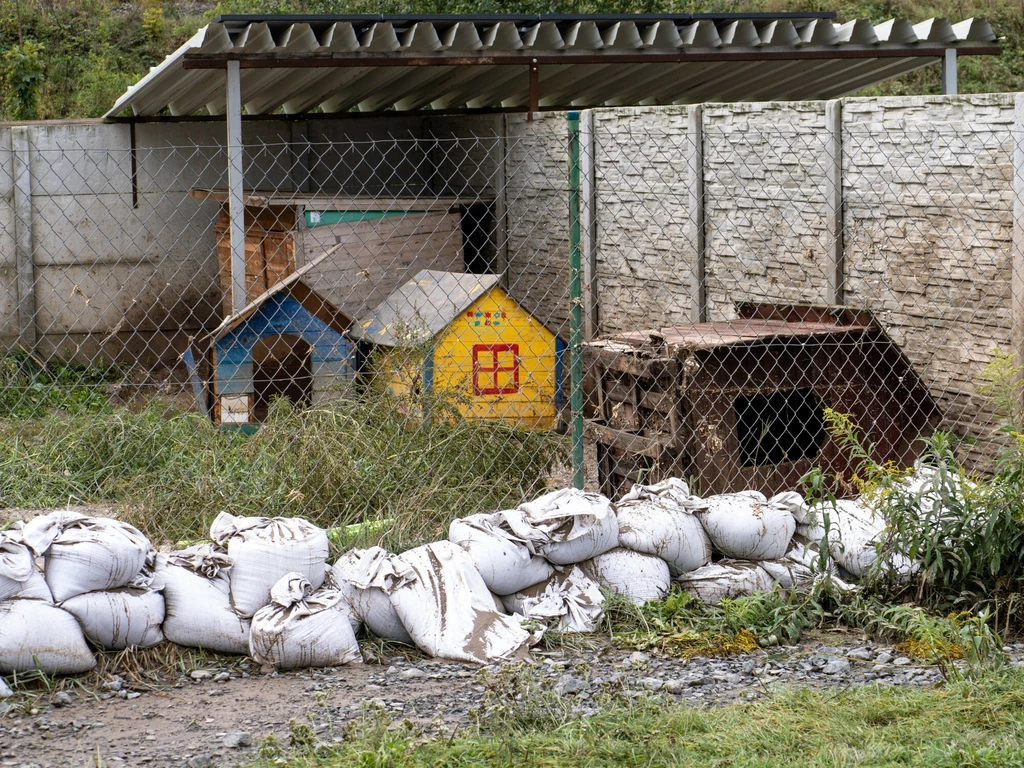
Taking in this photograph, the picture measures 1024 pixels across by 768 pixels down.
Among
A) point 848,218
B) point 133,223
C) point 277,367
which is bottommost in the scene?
point 277,367

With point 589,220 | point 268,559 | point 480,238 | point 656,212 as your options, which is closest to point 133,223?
point 480,238

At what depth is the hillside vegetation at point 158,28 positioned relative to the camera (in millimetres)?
14383

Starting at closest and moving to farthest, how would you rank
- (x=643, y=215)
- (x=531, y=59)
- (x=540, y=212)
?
(x=643, y=215)
(x=531, y=59)
(x=540, y=212)

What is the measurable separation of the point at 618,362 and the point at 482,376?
2.15 m

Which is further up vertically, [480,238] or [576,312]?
[480,238]

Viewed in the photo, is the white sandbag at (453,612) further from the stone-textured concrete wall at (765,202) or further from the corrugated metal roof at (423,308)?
the stone-textured concrete wall at (765,202)

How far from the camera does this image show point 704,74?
11.2 m

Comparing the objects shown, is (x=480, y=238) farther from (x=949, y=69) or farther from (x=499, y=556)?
(x=499, y=556)

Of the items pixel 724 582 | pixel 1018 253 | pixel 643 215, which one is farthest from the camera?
pixel 643 215

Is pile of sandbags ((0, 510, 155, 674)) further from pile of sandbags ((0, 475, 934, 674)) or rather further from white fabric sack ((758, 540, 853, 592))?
white fabric sack ((758, 540, 853, 592))

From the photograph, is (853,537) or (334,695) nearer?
(334,695)

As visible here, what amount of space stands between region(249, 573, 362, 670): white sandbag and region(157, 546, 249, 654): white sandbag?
0.08 m

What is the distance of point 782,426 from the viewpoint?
5.73 meters

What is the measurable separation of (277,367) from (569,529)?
13.0 feet
